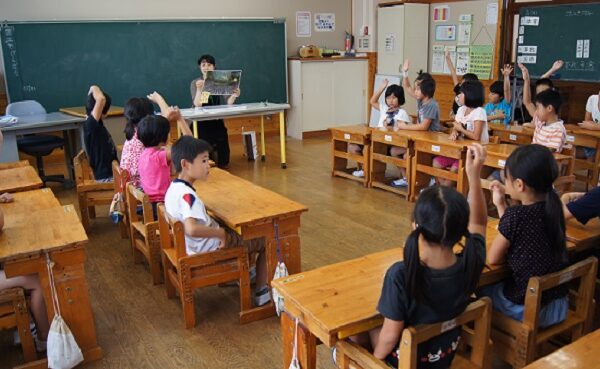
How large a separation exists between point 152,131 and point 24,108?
3.63 m

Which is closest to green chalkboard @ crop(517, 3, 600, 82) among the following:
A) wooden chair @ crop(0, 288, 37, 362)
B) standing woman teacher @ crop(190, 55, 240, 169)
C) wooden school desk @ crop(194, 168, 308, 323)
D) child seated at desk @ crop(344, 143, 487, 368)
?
standing woman teacher @ crop(190, 55, 240, 169)

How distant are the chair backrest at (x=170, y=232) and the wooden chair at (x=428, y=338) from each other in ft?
3.96

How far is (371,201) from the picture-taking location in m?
5.12

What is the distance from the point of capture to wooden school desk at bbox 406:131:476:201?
4.50 m

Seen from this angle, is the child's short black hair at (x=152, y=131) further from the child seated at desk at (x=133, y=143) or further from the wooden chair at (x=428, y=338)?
the wooden chair at (x=428, y=338)

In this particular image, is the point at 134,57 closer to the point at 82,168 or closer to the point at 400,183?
the point at 82,168

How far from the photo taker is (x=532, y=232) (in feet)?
6.56

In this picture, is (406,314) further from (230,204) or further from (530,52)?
(530,52)

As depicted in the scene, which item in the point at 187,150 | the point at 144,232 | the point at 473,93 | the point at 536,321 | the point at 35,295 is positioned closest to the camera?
the point at 536,321

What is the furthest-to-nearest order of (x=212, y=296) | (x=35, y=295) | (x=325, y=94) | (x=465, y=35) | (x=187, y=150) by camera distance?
(x=325, y=94) < (x=465, y=35) < (x=212, y=296) < (x=187, y=150) < (x=35, y=295)

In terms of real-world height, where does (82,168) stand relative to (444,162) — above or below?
above

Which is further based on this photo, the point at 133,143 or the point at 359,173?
the point at 359,173

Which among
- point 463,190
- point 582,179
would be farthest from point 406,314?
point 582,179

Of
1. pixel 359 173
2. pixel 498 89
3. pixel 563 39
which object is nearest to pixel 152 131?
pixel 359 173
